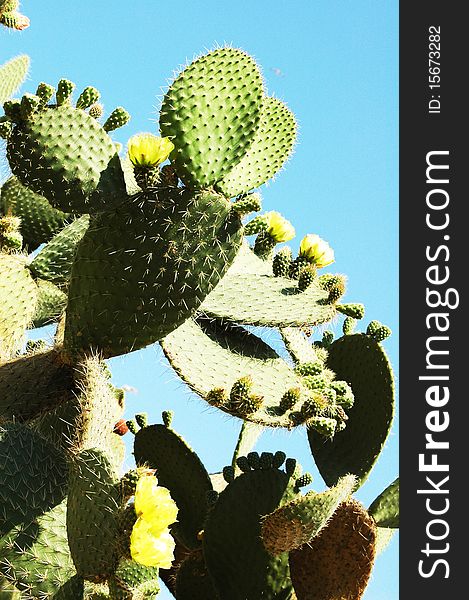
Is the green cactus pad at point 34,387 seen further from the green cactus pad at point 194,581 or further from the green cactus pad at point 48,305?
the green cactus pad at point 194,581

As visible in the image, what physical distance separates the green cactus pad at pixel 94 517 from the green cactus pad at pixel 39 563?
0.10 m

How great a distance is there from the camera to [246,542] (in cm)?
250

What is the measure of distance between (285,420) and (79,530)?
55cm

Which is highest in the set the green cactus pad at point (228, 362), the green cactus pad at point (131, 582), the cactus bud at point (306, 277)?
the cactus bud at point (306, 277)

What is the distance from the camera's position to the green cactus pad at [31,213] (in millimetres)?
3062

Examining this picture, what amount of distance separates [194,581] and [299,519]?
557 millimetres

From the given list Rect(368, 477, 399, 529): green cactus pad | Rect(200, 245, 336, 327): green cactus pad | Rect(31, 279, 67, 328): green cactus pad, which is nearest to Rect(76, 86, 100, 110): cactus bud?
Rect(200, 245, 336, 327): green cactus pad

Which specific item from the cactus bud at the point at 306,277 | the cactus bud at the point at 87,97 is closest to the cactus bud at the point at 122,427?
the cactus bud at the point at 306,277

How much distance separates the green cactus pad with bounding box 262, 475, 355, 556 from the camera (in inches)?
89.3

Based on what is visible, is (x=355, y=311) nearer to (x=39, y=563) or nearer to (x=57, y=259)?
(x=57, y=259)

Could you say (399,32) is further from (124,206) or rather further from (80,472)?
(80,472)

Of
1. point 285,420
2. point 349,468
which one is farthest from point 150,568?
point 349,468

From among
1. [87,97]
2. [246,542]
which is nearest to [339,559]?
[246,542]

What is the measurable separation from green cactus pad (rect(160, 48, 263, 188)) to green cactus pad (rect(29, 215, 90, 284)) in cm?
73
